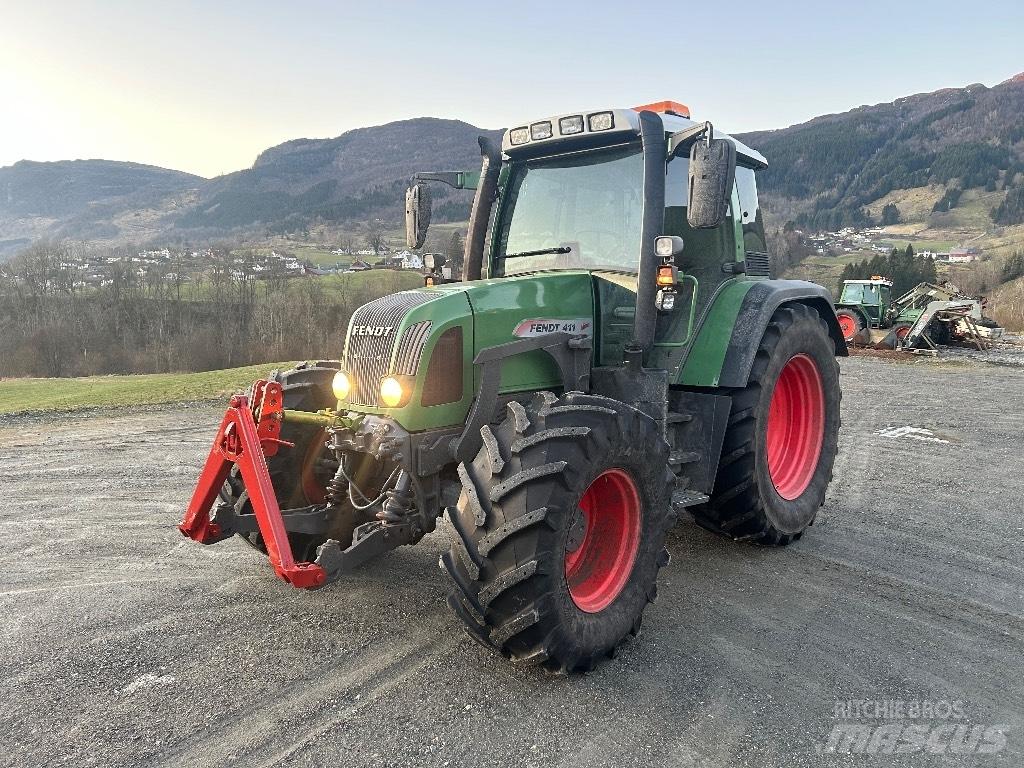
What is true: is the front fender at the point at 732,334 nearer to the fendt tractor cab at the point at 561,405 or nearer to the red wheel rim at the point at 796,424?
the fendt tractor cab at the point at 561,405

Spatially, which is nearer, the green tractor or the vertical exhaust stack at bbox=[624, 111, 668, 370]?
the vertical exhaust stack at bbox=[624, 111, 668, 370]

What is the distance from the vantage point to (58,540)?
200 inches

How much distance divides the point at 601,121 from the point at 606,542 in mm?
2457

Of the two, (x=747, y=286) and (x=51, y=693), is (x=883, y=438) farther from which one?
(x=51, y=693)

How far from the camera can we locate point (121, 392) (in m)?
13.9

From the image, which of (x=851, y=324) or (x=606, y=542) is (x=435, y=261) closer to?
(x=606, y=542)

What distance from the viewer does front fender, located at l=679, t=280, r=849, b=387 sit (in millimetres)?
4328

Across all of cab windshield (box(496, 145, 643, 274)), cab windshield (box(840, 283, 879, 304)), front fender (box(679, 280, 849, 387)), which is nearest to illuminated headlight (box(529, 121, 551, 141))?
cab windshield (box(496, 145, 643, 274))

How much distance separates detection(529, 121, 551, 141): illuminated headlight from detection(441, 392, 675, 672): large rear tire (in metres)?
1.91

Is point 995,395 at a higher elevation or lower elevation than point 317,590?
lower

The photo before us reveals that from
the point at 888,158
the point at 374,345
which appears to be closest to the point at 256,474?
the point at 374,345

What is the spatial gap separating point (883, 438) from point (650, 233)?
6437 mm

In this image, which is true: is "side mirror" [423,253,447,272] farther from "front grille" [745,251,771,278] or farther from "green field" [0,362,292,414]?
"green field" [0,362,292,414]

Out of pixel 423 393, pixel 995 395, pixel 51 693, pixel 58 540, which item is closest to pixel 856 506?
pixel 423 393
